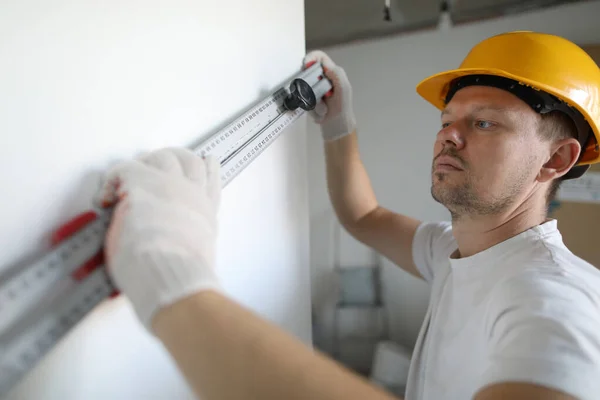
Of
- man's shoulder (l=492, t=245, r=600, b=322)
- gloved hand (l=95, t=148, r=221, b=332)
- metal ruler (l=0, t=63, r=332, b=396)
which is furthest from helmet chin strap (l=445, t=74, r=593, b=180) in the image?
metal ruler (l=0, t=63, r=332, b=396)

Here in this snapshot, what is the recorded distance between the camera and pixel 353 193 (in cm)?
142

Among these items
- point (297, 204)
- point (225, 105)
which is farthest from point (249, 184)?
point (297, 204)

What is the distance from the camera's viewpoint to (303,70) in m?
1.10

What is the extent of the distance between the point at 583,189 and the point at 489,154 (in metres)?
1.39

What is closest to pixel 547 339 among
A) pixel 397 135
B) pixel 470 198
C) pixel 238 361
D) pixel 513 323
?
pixel 513 323

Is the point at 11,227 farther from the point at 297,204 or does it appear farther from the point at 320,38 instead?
the point at 320,38

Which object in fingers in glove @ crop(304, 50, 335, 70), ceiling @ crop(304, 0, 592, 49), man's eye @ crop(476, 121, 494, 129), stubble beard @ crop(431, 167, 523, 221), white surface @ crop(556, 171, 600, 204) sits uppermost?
ceiling @ crop(304, 0, 592, 49)

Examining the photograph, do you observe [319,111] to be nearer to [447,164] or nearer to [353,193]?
[353,193]

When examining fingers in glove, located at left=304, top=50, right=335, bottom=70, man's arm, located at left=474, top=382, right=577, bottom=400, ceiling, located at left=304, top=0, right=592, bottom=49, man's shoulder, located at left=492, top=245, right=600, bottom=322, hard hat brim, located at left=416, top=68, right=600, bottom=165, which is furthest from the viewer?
ceiling, located at left=304, top=0, right=592, bottom=49

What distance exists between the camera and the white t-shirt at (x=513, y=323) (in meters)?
0.59

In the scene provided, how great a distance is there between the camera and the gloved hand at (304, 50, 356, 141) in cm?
116

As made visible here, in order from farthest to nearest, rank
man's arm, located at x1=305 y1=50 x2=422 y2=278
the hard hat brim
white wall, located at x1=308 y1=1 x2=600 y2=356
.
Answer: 1. white wall, located at x1=308 y1=1 x2=600 y2=356
2. man's arm, located at x1=305 y1=50 x2=422 y2=278
3. the hard hat brim

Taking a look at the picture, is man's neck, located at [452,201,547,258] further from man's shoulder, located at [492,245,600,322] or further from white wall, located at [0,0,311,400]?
white wall, located at [0,0,311,400]

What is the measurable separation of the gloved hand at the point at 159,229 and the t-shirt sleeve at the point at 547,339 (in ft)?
1.70
